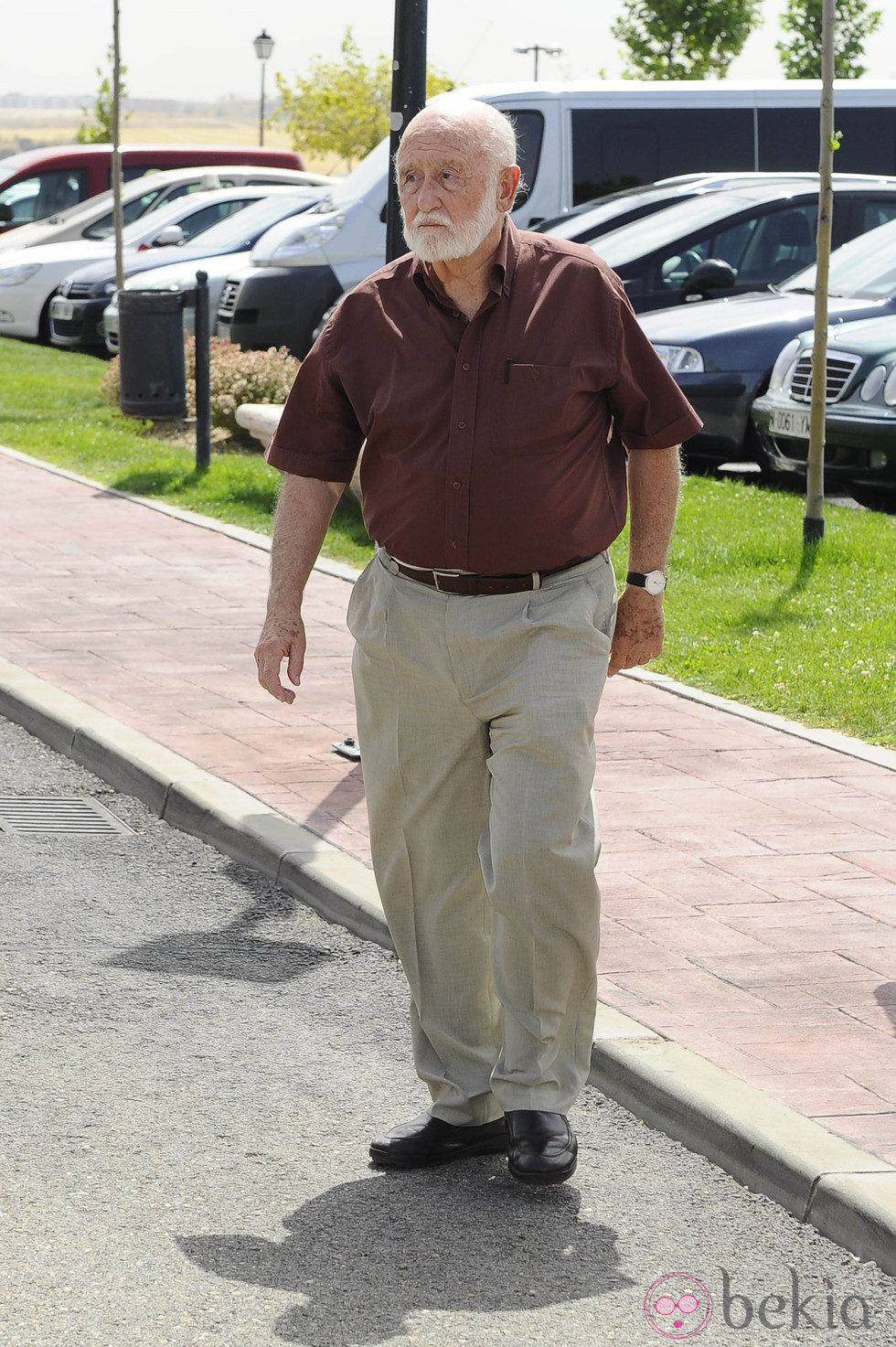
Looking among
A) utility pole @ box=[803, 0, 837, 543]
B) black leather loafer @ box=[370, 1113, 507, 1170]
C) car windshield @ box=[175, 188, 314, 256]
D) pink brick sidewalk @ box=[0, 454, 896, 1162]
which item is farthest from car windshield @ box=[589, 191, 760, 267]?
black leather loafer @ box=[370, 1113, 507, 1170]

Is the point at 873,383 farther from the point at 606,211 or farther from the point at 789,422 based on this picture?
the point at 606,211

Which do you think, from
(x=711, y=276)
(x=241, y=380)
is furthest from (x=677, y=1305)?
(x=241, y=380)

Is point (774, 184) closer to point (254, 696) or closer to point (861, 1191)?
point (254, 696)

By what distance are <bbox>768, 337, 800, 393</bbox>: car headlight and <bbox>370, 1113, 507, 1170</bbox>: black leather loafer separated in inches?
314

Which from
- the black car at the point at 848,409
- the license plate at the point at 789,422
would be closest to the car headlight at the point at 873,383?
the black car at the point at 848,409

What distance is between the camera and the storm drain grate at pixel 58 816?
589 centimetres

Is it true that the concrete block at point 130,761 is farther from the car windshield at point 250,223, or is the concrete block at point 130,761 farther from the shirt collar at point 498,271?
the car windshield at point 250,223

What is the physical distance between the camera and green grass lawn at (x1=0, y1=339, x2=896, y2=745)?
720cm

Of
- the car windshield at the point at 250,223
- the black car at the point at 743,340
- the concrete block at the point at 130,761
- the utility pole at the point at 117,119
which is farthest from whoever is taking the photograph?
the car windshield at the point at 250,223

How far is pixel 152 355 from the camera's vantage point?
13555mm

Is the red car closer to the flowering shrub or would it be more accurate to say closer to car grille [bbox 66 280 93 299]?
car grille [bbox 66 280 93 299]

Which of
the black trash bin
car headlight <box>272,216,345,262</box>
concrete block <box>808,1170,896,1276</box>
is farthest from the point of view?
car headlight <box>272,216,345,262</box>

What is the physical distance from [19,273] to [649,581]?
1982 centimetres

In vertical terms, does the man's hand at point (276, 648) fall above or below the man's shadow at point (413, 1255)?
above
